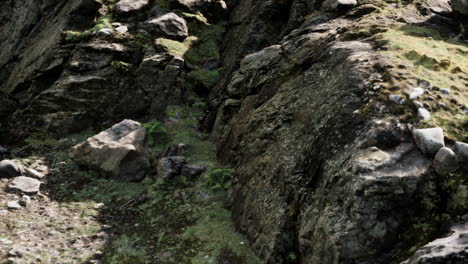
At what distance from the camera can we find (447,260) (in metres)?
3.95

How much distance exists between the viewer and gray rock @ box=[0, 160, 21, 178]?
988 cm

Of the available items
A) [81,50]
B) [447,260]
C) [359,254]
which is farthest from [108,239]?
[81,50]

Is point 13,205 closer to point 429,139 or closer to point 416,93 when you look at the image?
point 429,139

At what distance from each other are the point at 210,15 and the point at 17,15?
9445 millimetres

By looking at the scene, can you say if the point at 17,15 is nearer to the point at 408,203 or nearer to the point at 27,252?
the point at 27,252

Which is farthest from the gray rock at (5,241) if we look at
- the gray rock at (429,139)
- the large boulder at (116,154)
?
the gray rock at (429,139)

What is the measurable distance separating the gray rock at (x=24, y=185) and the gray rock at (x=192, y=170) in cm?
385

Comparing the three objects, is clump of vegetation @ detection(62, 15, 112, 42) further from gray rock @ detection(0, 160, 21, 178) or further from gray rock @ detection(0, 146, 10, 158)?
gray rock @ detection(0, 160, 21, 178)

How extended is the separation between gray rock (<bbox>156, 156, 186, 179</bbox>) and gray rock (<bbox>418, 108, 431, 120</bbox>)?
21.1ft

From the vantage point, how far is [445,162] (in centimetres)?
536

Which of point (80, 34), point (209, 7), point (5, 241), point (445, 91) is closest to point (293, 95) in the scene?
point (445, 91)

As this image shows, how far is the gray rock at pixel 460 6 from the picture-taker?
9586 mm

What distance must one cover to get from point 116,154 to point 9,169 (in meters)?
2.79

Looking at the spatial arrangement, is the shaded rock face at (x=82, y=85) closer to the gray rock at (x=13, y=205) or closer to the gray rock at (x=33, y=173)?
the gray rock at (x=33, y=173)
